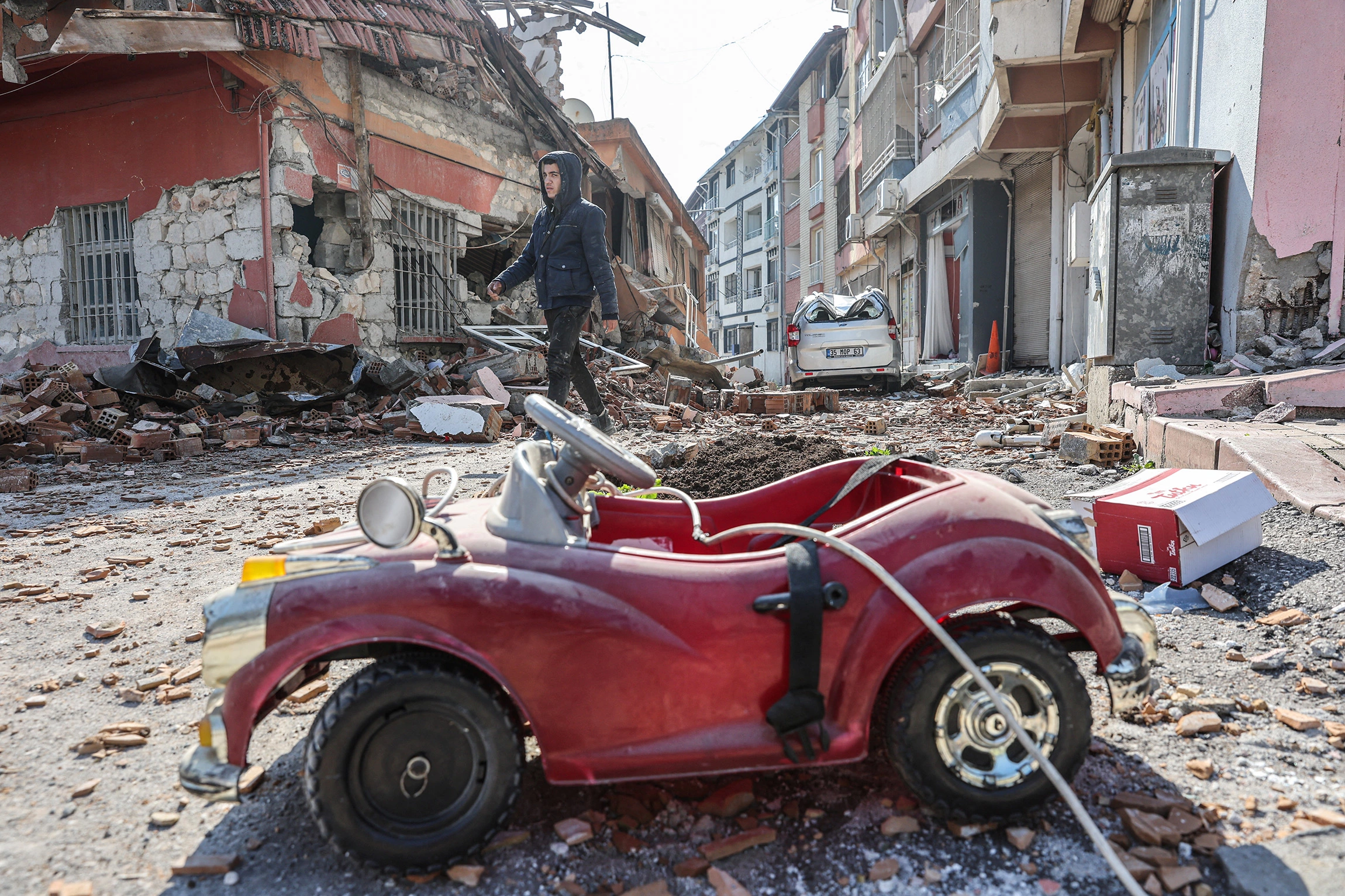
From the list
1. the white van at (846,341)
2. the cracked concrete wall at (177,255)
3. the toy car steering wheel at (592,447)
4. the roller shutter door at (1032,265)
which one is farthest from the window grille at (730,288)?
the toy car steering wheel at (592,447)

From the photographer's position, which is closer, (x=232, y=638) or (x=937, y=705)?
(x=232, y=638)

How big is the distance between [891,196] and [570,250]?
51.7 feet

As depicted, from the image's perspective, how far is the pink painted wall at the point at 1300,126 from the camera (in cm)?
534

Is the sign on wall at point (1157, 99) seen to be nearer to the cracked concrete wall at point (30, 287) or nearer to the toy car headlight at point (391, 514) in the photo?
the toy car headlight at point (391, 514)

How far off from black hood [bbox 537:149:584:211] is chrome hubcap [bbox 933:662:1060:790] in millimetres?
5269

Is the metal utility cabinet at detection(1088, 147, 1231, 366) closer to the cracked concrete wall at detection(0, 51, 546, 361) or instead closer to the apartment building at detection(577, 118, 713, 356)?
the cracked concrete wall at detection(0, 51, 546, 361)

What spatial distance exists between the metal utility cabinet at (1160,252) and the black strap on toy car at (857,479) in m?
5.33

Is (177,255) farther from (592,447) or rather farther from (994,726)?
(994,726)

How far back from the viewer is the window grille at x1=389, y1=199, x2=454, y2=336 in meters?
11.0

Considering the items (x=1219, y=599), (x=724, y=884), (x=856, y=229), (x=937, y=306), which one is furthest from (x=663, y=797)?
(x=856, y=229)

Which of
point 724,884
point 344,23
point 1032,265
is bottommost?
point 724,884

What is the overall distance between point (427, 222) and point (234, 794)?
1105 centimetres

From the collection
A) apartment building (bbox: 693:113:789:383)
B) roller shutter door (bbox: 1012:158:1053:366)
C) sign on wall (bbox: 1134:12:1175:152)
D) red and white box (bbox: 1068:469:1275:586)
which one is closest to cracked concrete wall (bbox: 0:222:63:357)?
red and white box (bbox: 1068:469:1275:586)

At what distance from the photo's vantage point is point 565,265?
20.4 feet
